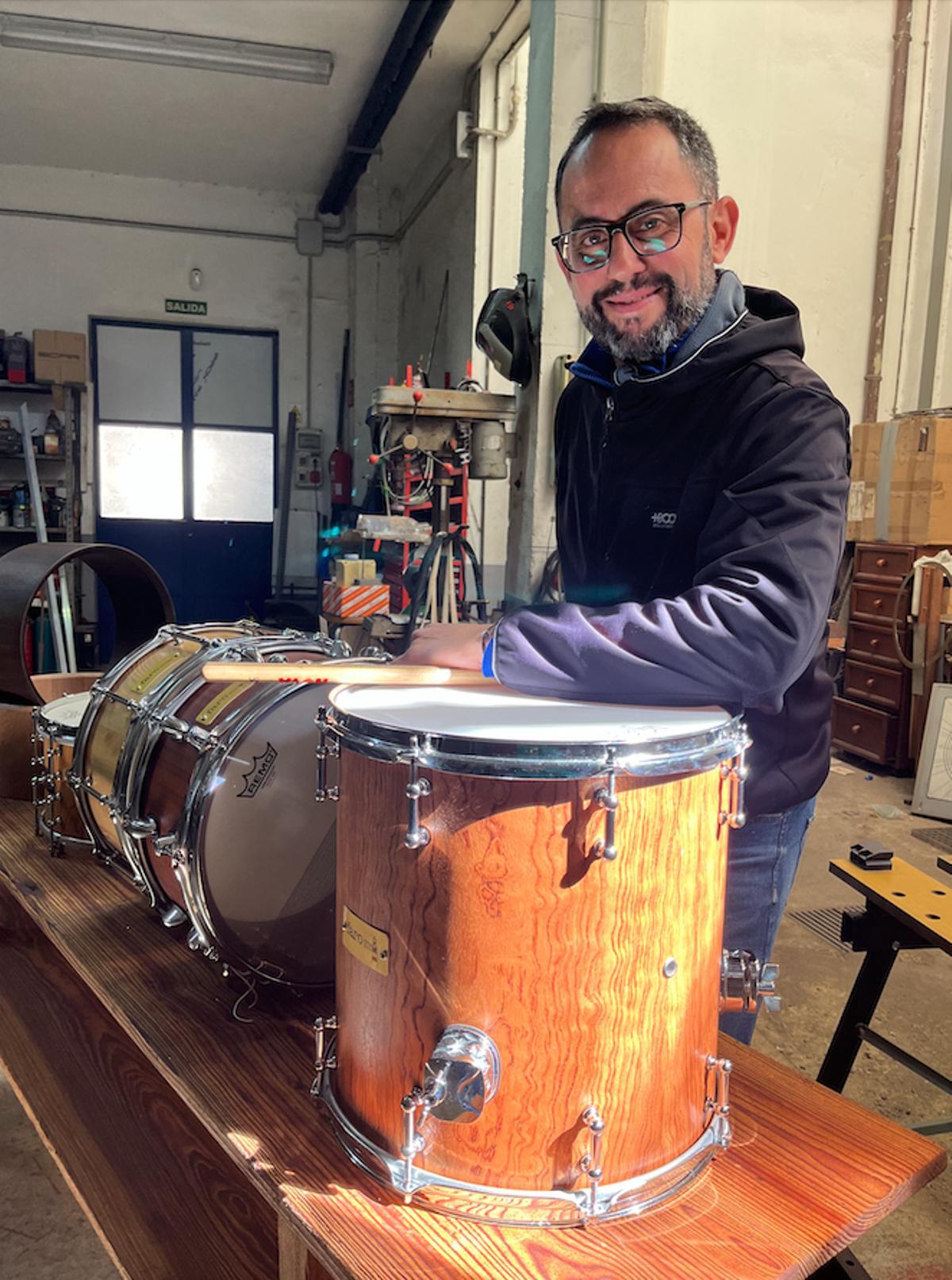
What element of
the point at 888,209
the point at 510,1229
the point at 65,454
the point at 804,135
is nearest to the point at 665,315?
the point at 510,1229

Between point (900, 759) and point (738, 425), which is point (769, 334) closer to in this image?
point (738, 425)

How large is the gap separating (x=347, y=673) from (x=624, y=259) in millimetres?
645

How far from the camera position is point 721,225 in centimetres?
127

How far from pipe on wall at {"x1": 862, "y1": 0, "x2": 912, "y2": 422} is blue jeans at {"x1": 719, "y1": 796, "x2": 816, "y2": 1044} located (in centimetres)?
535

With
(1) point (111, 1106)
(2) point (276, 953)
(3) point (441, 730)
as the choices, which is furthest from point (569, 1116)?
(1) point (111, 1106)

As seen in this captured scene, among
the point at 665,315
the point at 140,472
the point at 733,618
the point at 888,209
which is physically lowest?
the point at 733,618

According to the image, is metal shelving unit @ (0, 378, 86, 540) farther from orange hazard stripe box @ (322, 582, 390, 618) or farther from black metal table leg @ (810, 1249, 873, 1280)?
black metal table leg @ (810, 1249, 873, 1280)

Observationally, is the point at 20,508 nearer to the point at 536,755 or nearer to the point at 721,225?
the point at 721,225

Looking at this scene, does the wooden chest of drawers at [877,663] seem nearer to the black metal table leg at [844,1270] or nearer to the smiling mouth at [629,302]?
the black metal table leg at [844,1270]

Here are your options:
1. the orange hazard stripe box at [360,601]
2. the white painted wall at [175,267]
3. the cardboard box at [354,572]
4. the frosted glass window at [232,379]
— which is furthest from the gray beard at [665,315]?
the frosted glass window at [232,379]

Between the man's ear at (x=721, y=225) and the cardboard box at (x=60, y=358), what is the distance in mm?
7447

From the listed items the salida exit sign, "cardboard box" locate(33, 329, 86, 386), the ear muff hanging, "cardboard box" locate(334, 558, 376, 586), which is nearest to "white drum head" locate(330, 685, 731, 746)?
the ear muff hanging

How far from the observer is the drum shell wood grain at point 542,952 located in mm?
875

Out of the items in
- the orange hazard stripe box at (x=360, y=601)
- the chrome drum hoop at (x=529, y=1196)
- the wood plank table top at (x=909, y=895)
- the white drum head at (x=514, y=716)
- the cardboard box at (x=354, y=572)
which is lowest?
the wood plank table top at (x=909, y=895)
